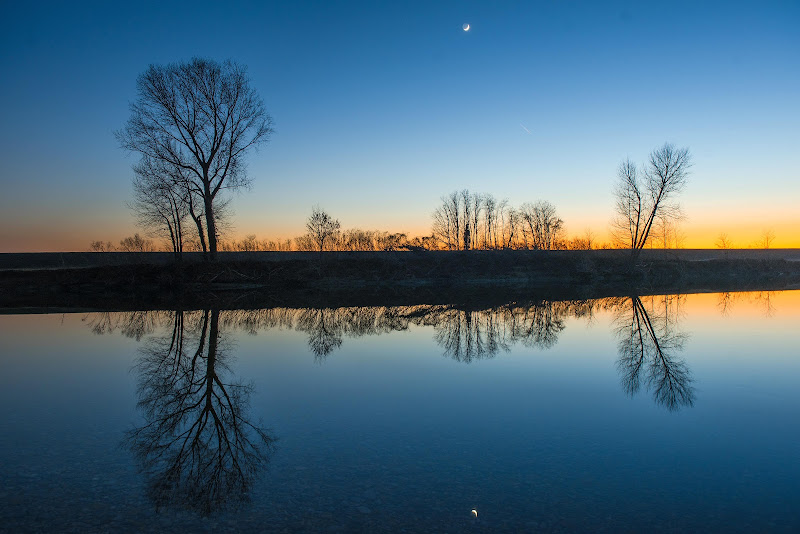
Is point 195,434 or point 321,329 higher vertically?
point 321,329

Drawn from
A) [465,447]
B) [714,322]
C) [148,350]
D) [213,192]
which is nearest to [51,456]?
[465,447]

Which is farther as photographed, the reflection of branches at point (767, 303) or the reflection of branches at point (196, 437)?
the reflection of branches at point (767, 303)

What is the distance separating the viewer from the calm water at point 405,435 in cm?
481

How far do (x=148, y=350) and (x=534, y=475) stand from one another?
37.9ft

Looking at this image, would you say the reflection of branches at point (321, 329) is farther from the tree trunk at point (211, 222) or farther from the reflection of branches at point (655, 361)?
the tree trunk at point (211, 222)

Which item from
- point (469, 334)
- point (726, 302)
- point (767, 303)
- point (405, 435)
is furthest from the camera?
point (726, 302)

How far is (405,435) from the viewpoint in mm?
6867

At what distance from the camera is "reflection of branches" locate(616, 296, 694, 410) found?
29.4ft

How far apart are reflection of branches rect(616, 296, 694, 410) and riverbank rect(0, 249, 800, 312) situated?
32.3ft

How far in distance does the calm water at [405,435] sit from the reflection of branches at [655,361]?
0.23ft

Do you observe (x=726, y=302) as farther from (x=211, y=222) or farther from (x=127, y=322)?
(x=211, y=222)

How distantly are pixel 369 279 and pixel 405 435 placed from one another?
3307cm

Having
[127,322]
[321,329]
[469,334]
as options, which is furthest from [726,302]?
[127,322]

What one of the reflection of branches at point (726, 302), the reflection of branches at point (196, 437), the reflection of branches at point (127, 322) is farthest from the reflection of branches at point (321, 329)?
the reflection of branches at point (726, 302)
